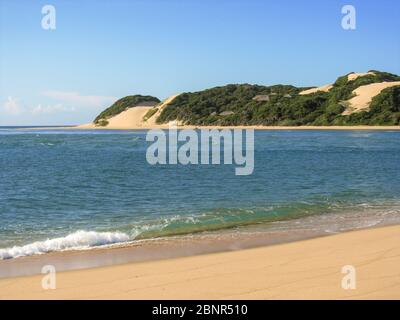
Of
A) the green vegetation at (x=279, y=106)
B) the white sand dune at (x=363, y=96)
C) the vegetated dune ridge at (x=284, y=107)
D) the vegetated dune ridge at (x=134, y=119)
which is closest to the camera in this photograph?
the green vegetation at (x=279, y=106)

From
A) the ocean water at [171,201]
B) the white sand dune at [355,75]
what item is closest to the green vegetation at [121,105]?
the white sand dune at [355,75]

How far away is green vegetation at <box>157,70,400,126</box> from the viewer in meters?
102

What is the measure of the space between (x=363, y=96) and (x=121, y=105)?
9442 centimetres

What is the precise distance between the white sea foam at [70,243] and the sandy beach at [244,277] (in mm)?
2206

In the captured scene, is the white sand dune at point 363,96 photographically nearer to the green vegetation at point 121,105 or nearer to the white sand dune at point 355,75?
the white sand dune at point 355,75

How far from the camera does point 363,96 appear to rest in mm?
113688

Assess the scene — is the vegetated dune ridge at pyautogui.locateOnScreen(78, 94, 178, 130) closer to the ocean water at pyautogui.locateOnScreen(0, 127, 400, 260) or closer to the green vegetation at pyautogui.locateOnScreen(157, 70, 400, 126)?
the green vegetation at pyautogui.locateOnScreen(157, 70, 400, 126)

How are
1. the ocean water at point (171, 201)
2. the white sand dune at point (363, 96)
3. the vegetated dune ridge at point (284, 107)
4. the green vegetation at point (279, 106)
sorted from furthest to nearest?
the white sand dune at point (363, 96) < the vegetated dune ridge at point (284, 107) < the green vegetation at point (279, 106) < the ocean water at point (171, 201)

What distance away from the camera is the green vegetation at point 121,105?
17691 centimetres

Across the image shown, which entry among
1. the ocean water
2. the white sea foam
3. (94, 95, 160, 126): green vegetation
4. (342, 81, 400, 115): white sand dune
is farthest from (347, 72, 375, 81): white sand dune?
the white sea foam

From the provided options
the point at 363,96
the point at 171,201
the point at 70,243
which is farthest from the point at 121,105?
the point at 70,243

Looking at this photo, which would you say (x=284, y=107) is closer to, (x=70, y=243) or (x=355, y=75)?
(x=355, y=75)

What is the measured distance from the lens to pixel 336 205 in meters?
16.1

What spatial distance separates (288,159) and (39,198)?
823 inches
